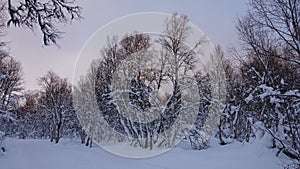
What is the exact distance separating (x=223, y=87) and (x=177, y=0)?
35.3ft

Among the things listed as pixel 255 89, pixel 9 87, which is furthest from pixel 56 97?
pixel 255 89

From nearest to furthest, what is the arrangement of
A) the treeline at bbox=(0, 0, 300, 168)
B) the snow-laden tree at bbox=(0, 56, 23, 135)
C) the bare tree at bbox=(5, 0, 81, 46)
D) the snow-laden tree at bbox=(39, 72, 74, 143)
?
the bare tree at bbox=(5, 0, 81, 46) < the treeline at bbox=(0, 0, 300, 168) < the snow-laden tree at bbox=(0, 56, 23, 135) < the snow-laden tree at bbox=(39, 72, 74, 143)

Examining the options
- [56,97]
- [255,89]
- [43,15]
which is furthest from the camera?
[56,97]

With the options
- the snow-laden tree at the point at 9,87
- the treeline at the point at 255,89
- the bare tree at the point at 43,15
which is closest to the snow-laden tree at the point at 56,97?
the treeline at the point at 255,89

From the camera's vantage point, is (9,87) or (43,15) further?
(9,87)

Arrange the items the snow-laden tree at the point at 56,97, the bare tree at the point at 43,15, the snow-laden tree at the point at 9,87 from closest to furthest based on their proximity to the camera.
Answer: the bare tree at the point at 43,15 → the snow-laden tree at the point at 9,87 → the snow-laden tree at the point at 56,97

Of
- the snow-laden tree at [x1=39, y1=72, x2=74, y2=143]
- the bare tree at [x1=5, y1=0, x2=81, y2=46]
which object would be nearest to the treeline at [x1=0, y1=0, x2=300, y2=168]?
the snow-laden tree at [x1=39, y1=72, x2=74, y2=143]

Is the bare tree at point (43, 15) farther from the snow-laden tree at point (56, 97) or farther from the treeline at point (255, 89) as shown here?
the snow-laden tree at point (56, 97)

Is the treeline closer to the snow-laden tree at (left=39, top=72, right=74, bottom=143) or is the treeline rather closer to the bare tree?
the snow-laden tree at (left=39, top=72, right=74, bottom=143)

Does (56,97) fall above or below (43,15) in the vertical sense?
above

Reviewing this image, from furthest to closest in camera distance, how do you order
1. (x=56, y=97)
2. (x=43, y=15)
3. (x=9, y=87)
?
1. (x=56, y=97)
2. (x=9, y=87)
3. (x=43, y=15)

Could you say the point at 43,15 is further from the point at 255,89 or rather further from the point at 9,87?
the point at 9,87

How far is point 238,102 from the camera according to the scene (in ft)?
64.3

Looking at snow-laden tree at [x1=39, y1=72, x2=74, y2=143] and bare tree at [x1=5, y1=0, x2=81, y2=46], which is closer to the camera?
bare tree at [x1=5, y1=0, x2=81, y2=46]
